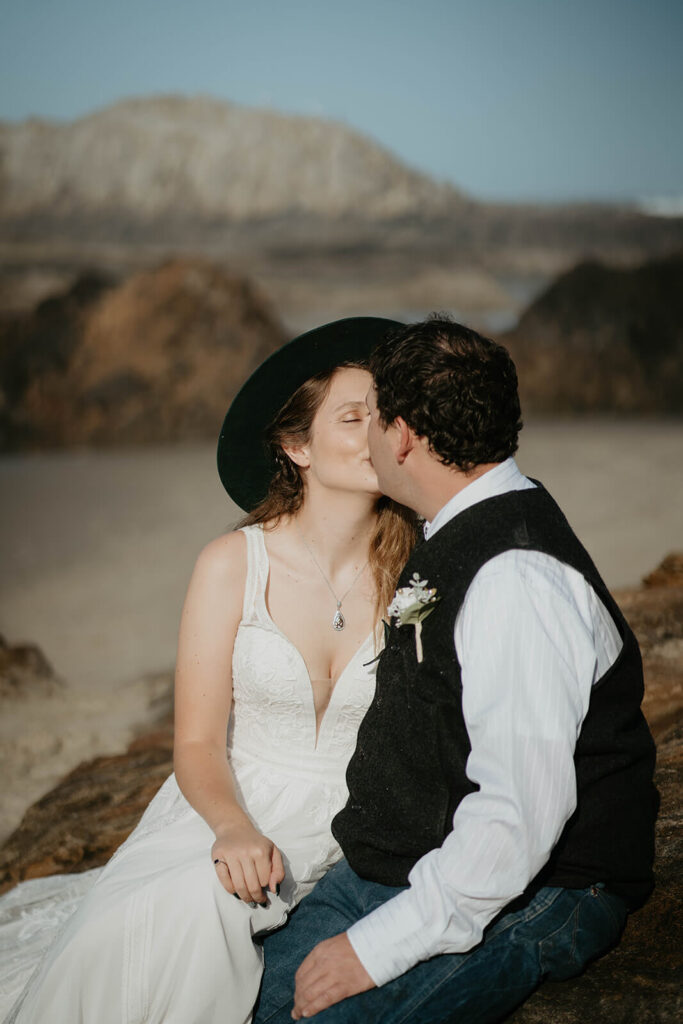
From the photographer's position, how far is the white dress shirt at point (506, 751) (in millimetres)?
1391

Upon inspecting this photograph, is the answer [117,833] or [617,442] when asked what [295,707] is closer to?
[117,833]

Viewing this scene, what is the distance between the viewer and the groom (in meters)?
1.40

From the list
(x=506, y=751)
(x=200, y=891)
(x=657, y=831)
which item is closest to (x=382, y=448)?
(x=506, y=751)

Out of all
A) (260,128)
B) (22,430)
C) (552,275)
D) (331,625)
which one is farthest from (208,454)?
(331,625)

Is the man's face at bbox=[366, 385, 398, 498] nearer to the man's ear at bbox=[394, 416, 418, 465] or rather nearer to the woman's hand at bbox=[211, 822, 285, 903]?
the man's ear at bbox=[394, 416, 418, 465]

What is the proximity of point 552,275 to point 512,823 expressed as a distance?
9329 mm

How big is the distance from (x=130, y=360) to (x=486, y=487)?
8.50 m

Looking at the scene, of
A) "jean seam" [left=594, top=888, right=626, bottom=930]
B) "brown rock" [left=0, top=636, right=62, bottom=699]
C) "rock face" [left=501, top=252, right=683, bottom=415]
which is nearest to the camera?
"jean seam" [left=594, top=888, right=626, bottom=930]

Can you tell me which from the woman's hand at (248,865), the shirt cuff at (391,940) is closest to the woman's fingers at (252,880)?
the woman's hand at (248,865)

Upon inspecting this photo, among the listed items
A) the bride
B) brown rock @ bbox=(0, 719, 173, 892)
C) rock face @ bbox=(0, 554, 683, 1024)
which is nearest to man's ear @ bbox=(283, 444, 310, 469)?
the bride

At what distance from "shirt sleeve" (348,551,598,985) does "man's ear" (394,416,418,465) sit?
0.27 m

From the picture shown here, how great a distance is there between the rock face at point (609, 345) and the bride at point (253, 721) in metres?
7.67

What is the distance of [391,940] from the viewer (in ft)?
4.80

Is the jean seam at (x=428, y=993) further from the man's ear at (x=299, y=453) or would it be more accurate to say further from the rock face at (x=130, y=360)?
the rock face at (x=130, y=360)
